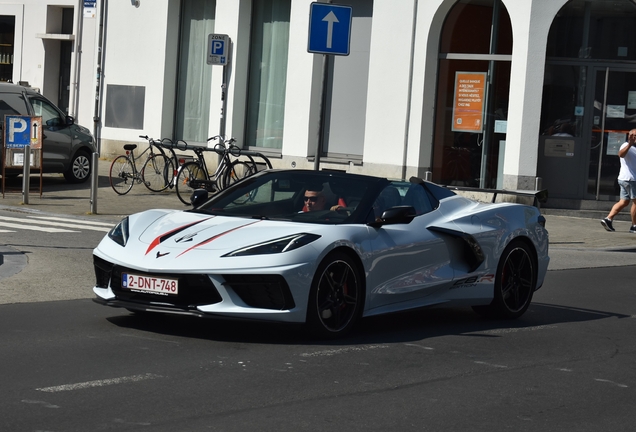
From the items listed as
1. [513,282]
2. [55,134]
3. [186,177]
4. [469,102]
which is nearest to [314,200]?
[513,282]

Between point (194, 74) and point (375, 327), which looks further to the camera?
point (194, 74)

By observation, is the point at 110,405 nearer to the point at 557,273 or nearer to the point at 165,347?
the point at 165,347

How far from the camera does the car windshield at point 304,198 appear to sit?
8.30 m

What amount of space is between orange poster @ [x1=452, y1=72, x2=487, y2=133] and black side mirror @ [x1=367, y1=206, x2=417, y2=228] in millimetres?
13831

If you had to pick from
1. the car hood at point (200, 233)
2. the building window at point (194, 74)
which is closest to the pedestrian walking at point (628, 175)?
the building window at point (194, 74)

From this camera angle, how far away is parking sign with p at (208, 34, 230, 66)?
76.6 feet

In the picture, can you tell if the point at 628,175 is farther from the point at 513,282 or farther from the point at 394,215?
the point at 394,215

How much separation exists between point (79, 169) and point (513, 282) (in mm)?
13604

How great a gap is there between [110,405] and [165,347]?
1.57 meters

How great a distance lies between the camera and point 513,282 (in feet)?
31.3

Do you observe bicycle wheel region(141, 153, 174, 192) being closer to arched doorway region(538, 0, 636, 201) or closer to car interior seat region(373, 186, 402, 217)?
arched doorway region(538, 0, 636, 201)

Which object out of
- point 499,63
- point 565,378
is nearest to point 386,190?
point 565,378

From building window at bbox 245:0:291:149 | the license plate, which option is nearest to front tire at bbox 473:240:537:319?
the license plate

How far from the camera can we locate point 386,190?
8.67 meters
